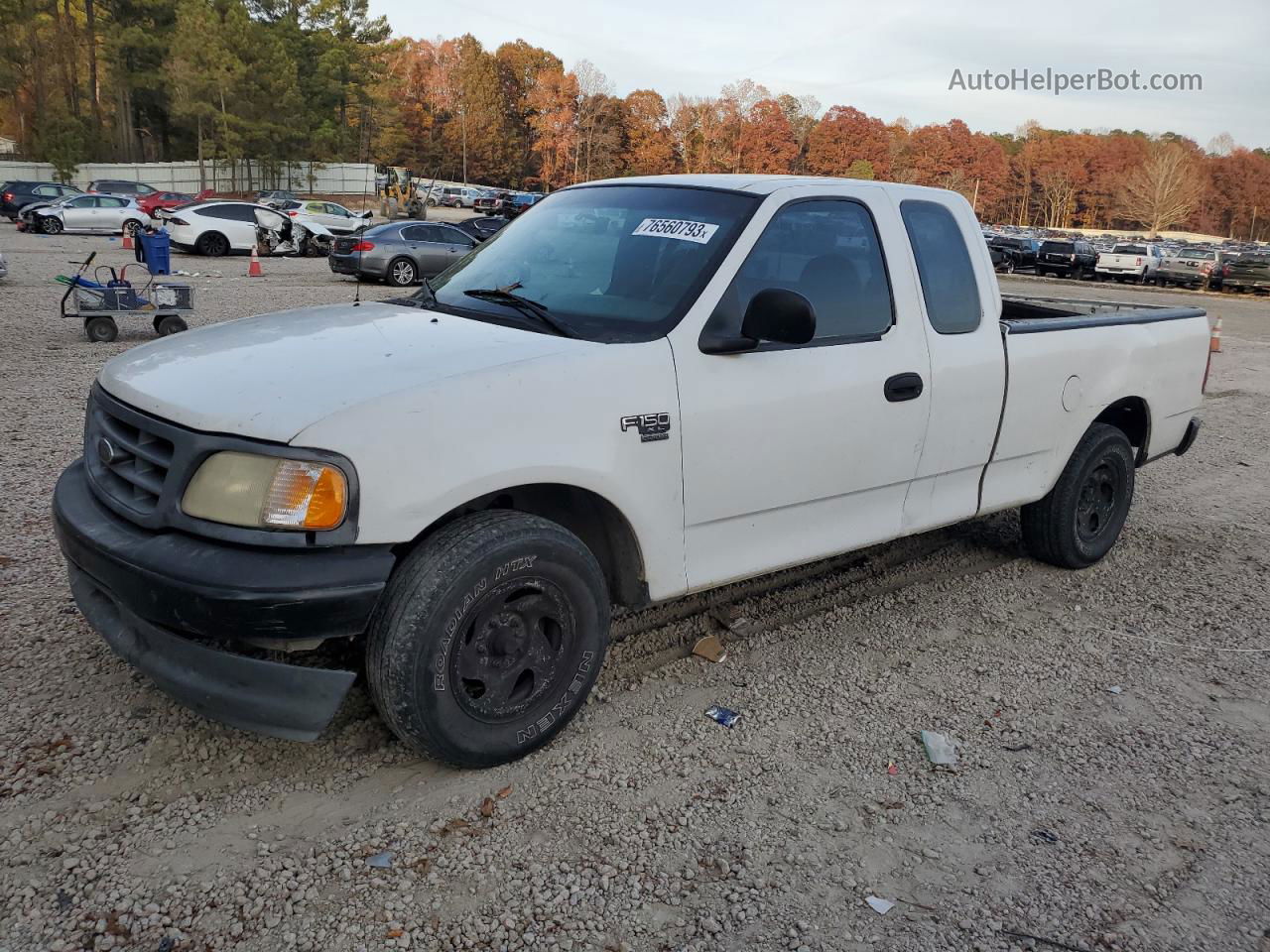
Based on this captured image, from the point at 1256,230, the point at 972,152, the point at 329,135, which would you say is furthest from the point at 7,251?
the point at 1256,230

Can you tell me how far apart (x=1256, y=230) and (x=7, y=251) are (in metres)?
155

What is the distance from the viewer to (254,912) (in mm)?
2600

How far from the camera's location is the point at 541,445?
3098 millimetres

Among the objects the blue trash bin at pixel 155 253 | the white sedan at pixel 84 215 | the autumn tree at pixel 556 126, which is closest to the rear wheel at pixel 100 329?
the blue trash bin at pixel 155 253

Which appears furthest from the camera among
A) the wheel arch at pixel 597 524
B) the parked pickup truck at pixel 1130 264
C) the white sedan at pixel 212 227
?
the parked pickup truck at pixel 1130 264

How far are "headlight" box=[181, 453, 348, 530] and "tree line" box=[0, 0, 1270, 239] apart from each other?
204 feet

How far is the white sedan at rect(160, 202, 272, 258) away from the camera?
80.4ft

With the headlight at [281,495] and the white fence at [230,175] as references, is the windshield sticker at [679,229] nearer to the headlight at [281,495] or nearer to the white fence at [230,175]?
the headlight at [281,495]

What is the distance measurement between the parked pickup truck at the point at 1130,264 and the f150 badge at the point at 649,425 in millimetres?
38892

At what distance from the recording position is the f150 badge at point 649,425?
3.30 metres

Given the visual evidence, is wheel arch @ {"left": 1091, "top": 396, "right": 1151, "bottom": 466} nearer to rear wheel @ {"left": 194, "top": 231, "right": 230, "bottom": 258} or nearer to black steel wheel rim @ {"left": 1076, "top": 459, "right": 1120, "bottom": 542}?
black steel wheel rim @ {"left": 1076, "top": 459, "right": 1120, "bottom": 542}

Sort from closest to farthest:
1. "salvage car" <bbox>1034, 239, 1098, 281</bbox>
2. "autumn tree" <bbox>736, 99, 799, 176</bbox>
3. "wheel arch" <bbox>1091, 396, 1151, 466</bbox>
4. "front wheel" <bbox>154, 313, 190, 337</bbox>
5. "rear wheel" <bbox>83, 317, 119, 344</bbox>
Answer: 1. "wheel arch" <bbox>1091, 396, 1151, 466</bbox>
2. "rear wheel" <bbox>83, 317, 119, 344</bbox>
3. "front wheel" <bbox>154, 313, 190, 337</bbox>
4. "salvage car" <bbox>1034, 239, 1098, 281</bbox>
5. "autumn tree" <bbox>736, 99, 799, 176</bbox>

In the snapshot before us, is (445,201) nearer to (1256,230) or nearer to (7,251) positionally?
(7,251)

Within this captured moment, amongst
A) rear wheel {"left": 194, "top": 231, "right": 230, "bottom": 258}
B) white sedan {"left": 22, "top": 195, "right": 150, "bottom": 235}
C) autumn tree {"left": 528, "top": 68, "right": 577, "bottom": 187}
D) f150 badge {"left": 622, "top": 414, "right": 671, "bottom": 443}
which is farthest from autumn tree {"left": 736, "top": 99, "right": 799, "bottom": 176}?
f150 badge {"left": 622, "top": 414, "right": 671, "bottom": 443}
